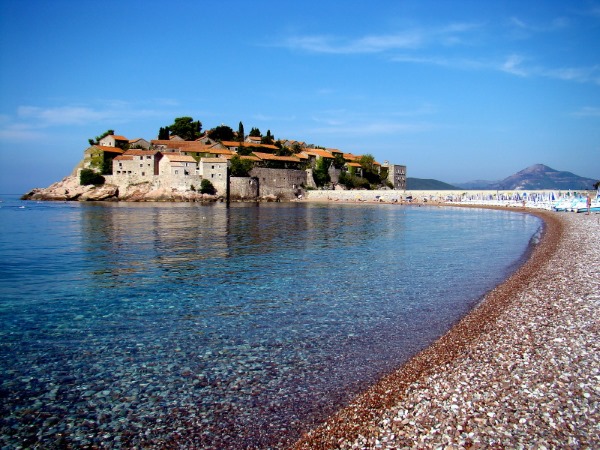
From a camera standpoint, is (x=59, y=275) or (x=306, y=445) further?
(x=59, y=275)

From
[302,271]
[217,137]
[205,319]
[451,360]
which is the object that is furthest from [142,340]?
[217,137]

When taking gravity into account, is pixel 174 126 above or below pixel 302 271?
above

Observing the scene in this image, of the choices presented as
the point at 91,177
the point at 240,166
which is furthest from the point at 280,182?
the point at 91,177

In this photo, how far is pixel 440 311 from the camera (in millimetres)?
8992

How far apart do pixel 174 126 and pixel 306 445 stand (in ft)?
278

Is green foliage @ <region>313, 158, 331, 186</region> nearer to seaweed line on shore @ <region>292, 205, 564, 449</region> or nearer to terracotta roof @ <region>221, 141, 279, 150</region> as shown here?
terracotta roof @ <region>221, 141, 279, 150</region>

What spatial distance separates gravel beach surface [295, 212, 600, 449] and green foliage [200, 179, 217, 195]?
62778 millimetres

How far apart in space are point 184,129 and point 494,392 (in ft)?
274

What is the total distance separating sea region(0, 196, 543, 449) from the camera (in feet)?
15.7

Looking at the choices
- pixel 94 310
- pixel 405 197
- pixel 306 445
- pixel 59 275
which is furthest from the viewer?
pixel 405 197

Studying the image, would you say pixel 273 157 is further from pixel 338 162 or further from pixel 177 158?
pixel 177 158

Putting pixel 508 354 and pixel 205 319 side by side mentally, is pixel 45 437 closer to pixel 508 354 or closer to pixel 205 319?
pixel 205 319

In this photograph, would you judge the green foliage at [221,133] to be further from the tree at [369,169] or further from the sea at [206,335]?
the sea at [206,335]

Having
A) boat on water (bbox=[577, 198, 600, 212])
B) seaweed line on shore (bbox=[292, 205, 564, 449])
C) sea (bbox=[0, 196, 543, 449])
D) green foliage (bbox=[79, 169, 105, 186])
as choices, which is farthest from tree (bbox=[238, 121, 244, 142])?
seaweed line on shore (bbox=[292, 205, 564, 449])
